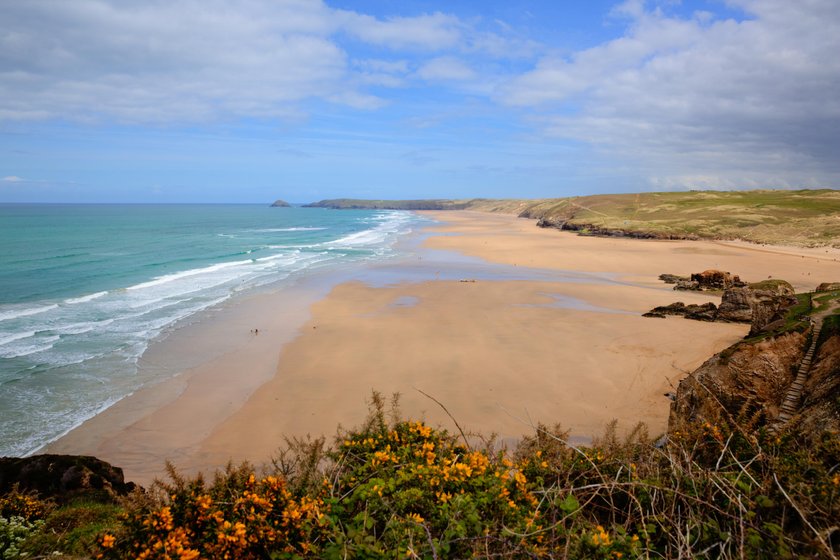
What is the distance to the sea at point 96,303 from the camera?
1244 centimetres

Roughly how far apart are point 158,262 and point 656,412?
39693mm

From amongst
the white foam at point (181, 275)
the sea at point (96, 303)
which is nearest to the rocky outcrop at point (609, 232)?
the sea at point (96, 303)

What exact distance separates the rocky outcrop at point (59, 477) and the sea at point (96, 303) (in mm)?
2961

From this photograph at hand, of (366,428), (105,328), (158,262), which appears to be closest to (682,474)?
(366,428)

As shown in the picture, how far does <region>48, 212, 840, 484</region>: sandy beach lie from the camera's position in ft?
35.9

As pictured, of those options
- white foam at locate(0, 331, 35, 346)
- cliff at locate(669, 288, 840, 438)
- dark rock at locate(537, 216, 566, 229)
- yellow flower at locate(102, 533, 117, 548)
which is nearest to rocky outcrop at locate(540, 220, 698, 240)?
dark rock at locate(537, 216, 566, 229)

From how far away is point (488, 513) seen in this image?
3916 mm

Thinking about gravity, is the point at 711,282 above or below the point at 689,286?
above

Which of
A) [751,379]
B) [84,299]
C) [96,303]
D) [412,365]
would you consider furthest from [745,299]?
[84,299]

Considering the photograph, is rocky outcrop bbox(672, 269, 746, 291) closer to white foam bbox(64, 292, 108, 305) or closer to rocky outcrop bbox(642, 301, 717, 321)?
rocky outcrop bbox(642, 301, 717, 321)

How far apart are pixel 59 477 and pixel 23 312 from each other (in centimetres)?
1940

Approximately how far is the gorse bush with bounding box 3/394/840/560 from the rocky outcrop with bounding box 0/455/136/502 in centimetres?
307

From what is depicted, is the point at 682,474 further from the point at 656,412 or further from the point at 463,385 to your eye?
the point at 463,385

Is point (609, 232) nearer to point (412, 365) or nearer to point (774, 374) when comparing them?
point (412, 365)
